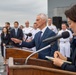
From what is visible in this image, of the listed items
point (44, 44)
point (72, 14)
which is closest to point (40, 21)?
point (44, 44)

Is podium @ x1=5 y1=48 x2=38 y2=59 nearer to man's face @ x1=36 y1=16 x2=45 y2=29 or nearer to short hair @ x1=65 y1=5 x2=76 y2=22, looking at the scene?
man's face @ x1=36 y1=16 x2=45 y2=29

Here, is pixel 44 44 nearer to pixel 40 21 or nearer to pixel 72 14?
pixel 40 21

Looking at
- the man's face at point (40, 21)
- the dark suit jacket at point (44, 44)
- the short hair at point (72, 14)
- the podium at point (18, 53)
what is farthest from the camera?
the man's face at point (40, 21)

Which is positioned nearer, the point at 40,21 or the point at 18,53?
the point at 18,53

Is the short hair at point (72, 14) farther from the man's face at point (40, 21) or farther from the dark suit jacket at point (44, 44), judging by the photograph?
the man's face at point (40, 21)

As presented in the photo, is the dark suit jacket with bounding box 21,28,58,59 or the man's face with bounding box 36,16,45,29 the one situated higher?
the man's face with bounding box 36,16,45,29

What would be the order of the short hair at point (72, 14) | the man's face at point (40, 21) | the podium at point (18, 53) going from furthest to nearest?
the man's face at point (40, 21) → the podium at point (18, 53) → the short hair at point (72, 14)

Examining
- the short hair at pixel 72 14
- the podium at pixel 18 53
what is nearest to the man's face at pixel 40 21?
the podium at pixel 18 53

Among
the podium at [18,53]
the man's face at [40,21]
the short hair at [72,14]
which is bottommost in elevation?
the podium at [18,53]

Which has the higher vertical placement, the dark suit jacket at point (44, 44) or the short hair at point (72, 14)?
the short hair at point (72, 14)

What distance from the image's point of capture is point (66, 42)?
10539 mm

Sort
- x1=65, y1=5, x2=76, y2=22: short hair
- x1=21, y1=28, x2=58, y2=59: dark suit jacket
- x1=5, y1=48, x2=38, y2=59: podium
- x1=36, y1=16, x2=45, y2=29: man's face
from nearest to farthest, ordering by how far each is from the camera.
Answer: x1=65, y1=5, x2=76, y2=22: short hair < x1=5, y1=48, x2=38, y2=59: podium < x1=21, y1=28, x2=58, y2=59: dark suit jacket < x1=36, y1=16, x2=45, y2=29: man's face

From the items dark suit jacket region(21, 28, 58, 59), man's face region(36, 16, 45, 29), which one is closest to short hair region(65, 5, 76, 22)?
dark suit jacket region(21, 28, 58, 59)

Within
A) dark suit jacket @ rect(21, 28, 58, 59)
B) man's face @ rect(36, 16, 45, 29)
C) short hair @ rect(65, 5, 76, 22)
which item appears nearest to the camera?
short hair @ rect(65, 5, 76, 22)
